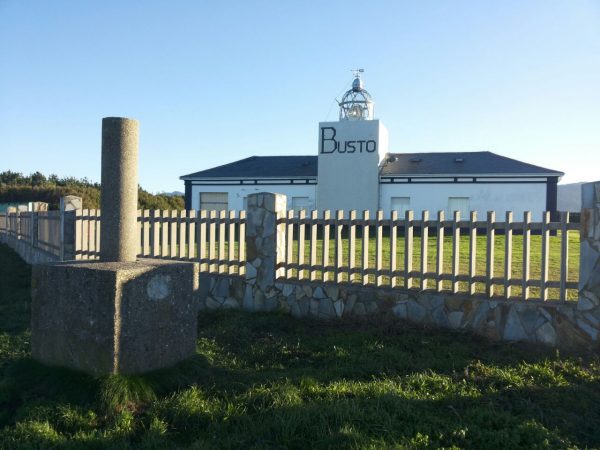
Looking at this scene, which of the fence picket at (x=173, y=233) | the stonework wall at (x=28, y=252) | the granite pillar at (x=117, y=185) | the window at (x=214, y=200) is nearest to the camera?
the granite pillar at (x=117, y=185)

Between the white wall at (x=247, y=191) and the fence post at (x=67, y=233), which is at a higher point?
the white wall at (x=247, y=191)

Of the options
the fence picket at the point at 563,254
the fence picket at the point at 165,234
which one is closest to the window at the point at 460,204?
the fence picket at the point at 165,234

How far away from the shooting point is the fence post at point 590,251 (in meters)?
5.85

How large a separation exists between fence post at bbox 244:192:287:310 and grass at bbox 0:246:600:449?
1.92m

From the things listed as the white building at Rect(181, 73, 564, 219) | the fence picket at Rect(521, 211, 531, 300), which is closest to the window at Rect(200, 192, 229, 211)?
the white building at Rect(181, 73, 564, 219)

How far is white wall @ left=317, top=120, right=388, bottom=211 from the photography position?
80.6 feet

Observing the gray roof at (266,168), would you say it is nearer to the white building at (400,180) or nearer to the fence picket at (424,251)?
the white building at (400,180)

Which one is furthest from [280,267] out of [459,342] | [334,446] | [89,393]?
[334,446]

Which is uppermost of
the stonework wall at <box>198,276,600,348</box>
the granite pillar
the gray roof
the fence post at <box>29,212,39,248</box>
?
the gray roof

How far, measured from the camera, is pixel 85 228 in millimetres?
11617

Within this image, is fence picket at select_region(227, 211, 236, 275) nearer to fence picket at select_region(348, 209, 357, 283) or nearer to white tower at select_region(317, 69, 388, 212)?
fence picket at select_region(348, 209, 357, 283)

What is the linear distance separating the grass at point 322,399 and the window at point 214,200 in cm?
2253

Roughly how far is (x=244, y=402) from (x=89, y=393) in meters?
1.25

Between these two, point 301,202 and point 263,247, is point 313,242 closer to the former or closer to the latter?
point 263,247
